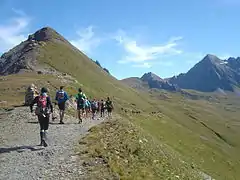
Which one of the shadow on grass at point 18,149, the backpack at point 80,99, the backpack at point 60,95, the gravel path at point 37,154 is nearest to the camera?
the gravel path at point 37,154

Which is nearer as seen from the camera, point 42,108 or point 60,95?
point 42,108

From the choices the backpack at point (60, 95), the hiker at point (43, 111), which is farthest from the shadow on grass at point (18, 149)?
the backpack at point (60, 95)

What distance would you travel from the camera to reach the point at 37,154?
74.1 ft

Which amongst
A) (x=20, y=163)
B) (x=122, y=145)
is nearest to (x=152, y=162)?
(x=122, y=145)

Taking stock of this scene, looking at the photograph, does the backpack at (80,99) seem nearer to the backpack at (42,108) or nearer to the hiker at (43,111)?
the hiker at (43,111)

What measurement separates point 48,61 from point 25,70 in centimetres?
4178

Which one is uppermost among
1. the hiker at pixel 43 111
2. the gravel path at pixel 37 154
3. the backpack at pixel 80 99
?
the backpack at pixel 80 99

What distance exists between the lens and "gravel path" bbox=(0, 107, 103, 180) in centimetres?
1934

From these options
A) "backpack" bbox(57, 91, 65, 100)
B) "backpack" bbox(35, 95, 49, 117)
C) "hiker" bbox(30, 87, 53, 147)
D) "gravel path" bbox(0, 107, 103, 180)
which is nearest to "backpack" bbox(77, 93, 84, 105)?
"backpack" bbox(57, 91, 65, 100)

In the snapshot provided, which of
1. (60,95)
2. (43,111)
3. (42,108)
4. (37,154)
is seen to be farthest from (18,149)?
(60,95)

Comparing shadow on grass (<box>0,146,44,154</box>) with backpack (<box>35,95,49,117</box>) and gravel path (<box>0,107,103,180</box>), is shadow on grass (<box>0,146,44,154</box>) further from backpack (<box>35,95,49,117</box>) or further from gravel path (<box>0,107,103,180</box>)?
backpack (<box>35,95,49,117</box>)

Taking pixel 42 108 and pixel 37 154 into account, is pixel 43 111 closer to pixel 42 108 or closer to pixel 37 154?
pixel 42 108

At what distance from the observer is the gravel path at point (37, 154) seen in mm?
19341

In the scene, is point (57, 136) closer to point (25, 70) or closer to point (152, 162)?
point (152, 162)
